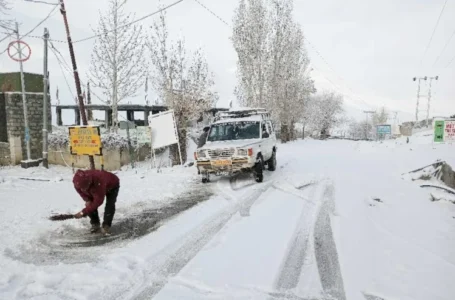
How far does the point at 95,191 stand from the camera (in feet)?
17.6

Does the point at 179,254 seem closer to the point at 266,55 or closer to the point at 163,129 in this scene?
the point at 163,129

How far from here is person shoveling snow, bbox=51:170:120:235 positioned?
5.25m

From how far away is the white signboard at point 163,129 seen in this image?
13.8 metres

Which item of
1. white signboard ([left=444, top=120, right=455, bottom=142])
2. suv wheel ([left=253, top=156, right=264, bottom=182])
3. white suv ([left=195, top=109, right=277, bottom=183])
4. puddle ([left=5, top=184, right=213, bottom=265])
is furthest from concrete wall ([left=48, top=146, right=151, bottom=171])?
white signboard ([left=444, top=120, right=455, bottom=142])

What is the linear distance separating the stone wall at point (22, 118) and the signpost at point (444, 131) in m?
22.8

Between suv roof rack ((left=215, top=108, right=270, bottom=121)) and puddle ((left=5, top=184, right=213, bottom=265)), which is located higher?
suv roof rack ((left=215, top=108, right=270, bottom=121))

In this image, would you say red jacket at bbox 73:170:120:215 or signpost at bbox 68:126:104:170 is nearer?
red jacket at bbox 73:170:120:215

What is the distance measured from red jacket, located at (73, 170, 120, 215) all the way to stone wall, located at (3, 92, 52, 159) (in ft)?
42.7

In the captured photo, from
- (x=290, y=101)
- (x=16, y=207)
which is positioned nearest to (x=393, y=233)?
(x=16, y=207)

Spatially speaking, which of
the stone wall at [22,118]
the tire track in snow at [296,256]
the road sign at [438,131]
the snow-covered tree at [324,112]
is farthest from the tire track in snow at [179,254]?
the snow-covered tree at [324,112]

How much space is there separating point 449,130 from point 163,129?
1765 centimetres

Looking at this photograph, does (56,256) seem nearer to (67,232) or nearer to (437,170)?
(67,232)

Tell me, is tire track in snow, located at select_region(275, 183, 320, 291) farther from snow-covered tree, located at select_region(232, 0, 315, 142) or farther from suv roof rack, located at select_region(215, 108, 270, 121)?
snow-covered tree, located at select_region(232, 0, 315, 142)

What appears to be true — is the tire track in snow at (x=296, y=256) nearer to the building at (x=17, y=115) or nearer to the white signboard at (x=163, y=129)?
the white signboard at (x=163, y=129)
